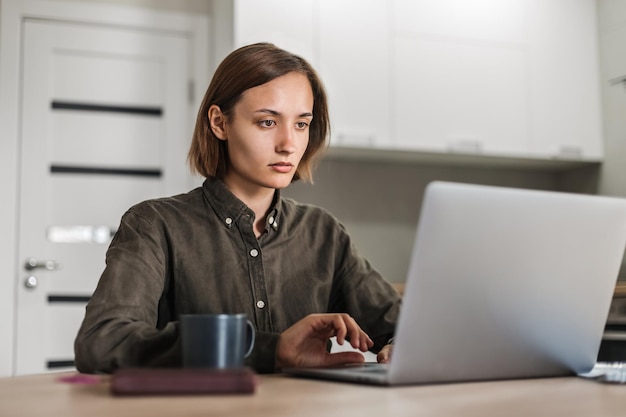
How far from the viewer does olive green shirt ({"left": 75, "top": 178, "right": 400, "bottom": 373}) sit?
147 centimetres

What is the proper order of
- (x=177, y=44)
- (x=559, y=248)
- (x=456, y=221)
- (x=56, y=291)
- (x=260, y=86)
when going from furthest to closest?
(x=177, y=44) < (x=56, y=291) < (x=260, y=86) < (x=559, y=248) < (x=456, y=221)

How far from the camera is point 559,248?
105 centimetres

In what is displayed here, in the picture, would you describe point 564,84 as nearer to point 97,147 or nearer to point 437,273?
point 97,147

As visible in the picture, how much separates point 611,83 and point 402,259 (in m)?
1.23

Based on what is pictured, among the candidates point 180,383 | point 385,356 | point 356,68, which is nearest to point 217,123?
point 385,356

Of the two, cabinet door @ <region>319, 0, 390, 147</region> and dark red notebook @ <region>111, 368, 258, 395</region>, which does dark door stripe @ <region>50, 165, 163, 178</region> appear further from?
dark red notebook @ <region>111, 368, 258, 395</region>

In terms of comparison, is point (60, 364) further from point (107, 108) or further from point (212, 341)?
point (212, 341)

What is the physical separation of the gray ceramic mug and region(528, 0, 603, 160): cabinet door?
9.31 feet

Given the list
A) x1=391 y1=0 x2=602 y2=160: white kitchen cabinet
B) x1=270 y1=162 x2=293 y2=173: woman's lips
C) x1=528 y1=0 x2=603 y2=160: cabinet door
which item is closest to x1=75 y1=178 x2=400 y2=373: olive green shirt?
x1=270 y1=162 x2=293 y2=173: woman's lips

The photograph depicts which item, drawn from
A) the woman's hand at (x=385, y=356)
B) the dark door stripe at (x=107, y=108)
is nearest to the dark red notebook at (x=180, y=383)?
the woman's hand at (x=385, y=356)

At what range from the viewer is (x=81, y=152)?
3.54 m

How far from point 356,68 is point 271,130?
5.77 ft

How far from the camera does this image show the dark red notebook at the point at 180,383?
86cm

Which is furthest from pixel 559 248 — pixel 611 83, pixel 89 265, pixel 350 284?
pixel 611 83
